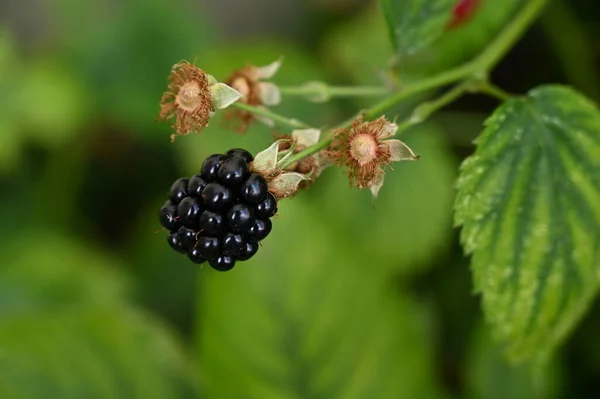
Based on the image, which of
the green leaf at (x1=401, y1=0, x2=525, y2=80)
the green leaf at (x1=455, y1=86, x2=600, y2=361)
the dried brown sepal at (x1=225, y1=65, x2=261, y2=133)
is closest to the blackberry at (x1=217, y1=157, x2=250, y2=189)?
the dried brown sepal at (x1=225, y1=65, x2=261, y2=133)

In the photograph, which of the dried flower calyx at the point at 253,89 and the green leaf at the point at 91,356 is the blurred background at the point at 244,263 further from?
the dried flower calyx at the point at 253,89

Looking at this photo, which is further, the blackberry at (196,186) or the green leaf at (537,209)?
the green leaf at (537,209)

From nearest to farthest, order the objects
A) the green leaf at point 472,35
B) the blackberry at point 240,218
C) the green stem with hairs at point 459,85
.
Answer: the blackberry at point 240,218 < the green stem with hairs at point 459,85 < the green leaf at point 472,35

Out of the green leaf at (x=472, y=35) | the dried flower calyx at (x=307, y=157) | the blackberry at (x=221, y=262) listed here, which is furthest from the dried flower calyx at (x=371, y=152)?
the green leaf at (x=472, y=35)

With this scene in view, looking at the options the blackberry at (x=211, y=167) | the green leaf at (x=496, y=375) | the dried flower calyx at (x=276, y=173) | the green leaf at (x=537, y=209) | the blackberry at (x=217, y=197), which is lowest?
the blackberry at (x=217, y=197)

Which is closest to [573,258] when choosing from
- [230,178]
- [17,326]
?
[230,178]

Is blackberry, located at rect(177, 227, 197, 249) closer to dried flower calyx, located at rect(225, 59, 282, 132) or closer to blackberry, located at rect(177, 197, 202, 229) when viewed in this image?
blackberry, located at rect(177, 197, 202, 229)

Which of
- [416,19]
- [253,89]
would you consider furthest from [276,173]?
[416,19]

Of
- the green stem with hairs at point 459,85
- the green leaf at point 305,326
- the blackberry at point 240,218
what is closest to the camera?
the blackberry at point 240,218
